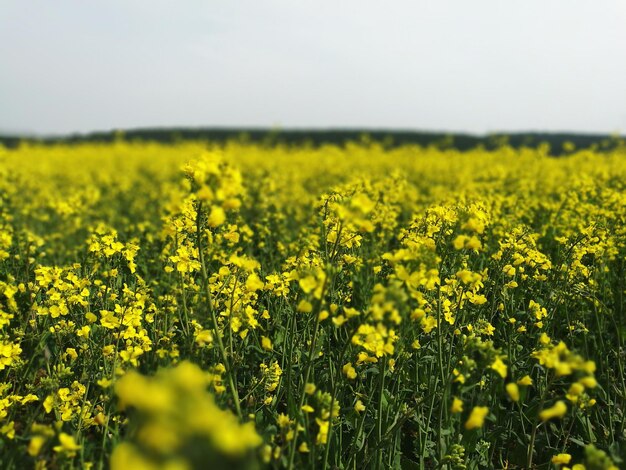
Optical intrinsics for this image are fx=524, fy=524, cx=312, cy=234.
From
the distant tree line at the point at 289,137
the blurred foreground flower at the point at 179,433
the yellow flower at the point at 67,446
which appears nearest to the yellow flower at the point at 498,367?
the blurred foreground flower at the point at 179,433

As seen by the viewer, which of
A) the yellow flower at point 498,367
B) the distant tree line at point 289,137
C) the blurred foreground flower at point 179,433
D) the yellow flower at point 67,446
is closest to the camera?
the blurred foreground flower at point 179,433

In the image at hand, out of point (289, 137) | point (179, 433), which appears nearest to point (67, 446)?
point (179, 433)

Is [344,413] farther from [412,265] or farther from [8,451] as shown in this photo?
[8,451]

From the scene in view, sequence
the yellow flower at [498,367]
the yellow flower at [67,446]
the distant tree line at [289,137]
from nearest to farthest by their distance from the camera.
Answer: the yellow flower at [67,446] → the yellow flower at [498,367] → the distant tree line at [289,137]

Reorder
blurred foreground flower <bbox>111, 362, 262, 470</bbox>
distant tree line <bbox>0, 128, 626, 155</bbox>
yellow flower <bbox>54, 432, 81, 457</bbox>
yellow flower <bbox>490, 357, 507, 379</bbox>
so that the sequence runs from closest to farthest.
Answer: blurred foreground flower <bbox>111, 362, 262, 470</bbox> → yellow flower <bbox>54, 432, 81, 457</bbox> → yellow flower <bbox>490, 357, 507, 379</bbox> → distant tree line <bbox>0, 128, 626, 155</bbox>

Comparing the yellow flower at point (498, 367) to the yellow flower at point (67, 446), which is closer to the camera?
the yellow flower at point (67, 446)

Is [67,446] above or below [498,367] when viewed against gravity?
below

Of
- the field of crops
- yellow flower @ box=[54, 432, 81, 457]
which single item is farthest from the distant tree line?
yellow flower @ box=[54, 432, 81, 457]

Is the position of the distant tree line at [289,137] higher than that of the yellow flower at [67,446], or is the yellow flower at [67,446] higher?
the distant tree line at [289,137]

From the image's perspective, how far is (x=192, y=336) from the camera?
2699 millimetres

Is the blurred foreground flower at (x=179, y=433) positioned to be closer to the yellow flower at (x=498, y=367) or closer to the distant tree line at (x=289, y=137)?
the yellow flower at (x=498, y=367)

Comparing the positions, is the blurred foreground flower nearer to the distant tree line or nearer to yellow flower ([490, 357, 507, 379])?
yellow flower ([490, 357, 507, 379])

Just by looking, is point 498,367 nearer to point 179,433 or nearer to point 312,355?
point 312,355

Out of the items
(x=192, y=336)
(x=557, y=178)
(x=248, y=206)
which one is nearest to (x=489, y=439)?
(x=192, y=336)
